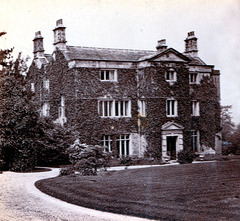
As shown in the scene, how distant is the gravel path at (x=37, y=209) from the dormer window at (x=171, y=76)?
1789 cm

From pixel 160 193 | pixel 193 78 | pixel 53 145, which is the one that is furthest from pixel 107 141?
pixel 160 193

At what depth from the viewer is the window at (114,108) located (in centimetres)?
3166

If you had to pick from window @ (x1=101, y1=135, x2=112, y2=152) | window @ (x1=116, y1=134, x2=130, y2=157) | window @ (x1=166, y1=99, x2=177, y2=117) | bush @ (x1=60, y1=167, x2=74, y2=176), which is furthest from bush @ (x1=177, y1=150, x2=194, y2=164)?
bush @ (x1=60, y1=167, x2=74, y2=176)

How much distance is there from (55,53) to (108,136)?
8.20 metres

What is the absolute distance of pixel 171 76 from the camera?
33281 mm

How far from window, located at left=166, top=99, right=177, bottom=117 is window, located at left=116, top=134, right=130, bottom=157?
3.99m

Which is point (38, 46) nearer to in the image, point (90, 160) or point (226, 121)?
point (90, 160)

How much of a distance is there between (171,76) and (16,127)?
14.6 meters

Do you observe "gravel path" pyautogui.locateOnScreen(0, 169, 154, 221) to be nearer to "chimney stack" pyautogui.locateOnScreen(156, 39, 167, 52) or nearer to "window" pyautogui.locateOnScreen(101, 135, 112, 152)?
"window" pyautogui.locateOnScreen(101, 135, 112, 152)

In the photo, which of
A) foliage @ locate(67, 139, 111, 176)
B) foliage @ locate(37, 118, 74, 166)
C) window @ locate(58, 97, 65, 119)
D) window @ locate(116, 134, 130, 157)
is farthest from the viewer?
window @ locate(58, 97, 65, 119)

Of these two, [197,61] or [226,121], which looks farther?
[226,121]

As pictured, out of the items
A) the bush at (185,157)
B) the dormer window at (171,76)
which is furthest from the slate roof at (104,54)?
the bush at (185,157)

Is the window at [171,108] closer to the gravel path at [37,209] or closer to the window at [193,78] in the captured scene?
the window at [193,78]

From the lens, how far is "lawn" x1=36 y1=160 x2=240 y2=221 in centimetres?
1273
